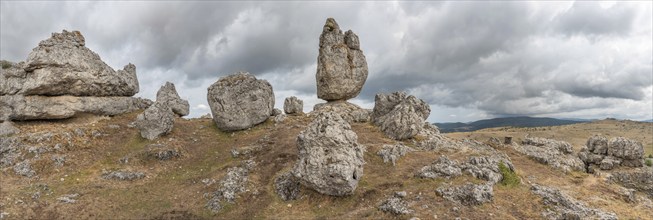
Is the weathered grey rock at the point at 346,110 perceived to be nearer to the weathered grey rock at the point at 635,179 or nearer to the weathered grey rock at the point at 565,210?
the weathered grey rock at the point at 565,210

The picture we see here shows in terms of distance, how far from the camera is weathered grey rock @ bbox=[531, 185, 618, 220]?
85.5 feet

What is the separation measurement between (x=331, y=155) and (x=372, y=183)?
15.8 ft

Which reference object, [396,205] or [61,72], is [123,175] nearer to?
[61,72]

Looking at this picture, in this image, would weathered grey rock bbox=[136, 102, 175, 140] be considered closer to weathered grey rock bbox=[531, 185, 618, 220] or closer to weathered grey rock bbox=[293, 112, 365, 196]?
weathered grey rock bbox=[293, 112, 365, 196]

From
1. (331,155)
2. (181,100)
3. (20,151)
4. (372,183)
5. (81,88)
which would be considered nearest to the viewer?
(331,155)

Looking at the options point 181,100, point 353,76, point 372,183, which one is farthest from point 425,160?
point 181,100

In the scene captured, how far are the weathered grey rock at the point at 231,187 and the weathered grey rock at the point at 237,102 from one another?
39.3 ft

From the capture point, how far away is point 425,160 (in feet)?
115

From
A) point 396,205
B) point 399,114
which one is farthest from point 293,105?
point 396,205

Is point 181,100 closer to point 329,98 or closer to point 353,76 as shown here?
point 329,98

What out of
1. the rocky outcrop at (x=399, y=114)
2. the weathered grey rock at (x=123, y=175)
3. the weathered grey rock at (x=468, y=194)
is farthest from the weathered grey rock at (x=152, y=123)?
the weathered grey rock at (x=468, y=194)

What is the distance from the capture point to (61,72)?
41250 mm

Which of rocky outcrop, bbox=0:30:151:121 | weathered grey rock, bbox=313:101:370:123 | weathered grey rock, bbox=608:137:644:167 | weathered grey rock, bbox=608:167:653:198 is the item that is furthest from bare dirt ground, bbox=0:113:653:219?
weathered grey rock, bbox=608:137:644:167

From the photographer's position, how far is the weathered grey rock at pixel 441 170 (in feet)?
99.7
